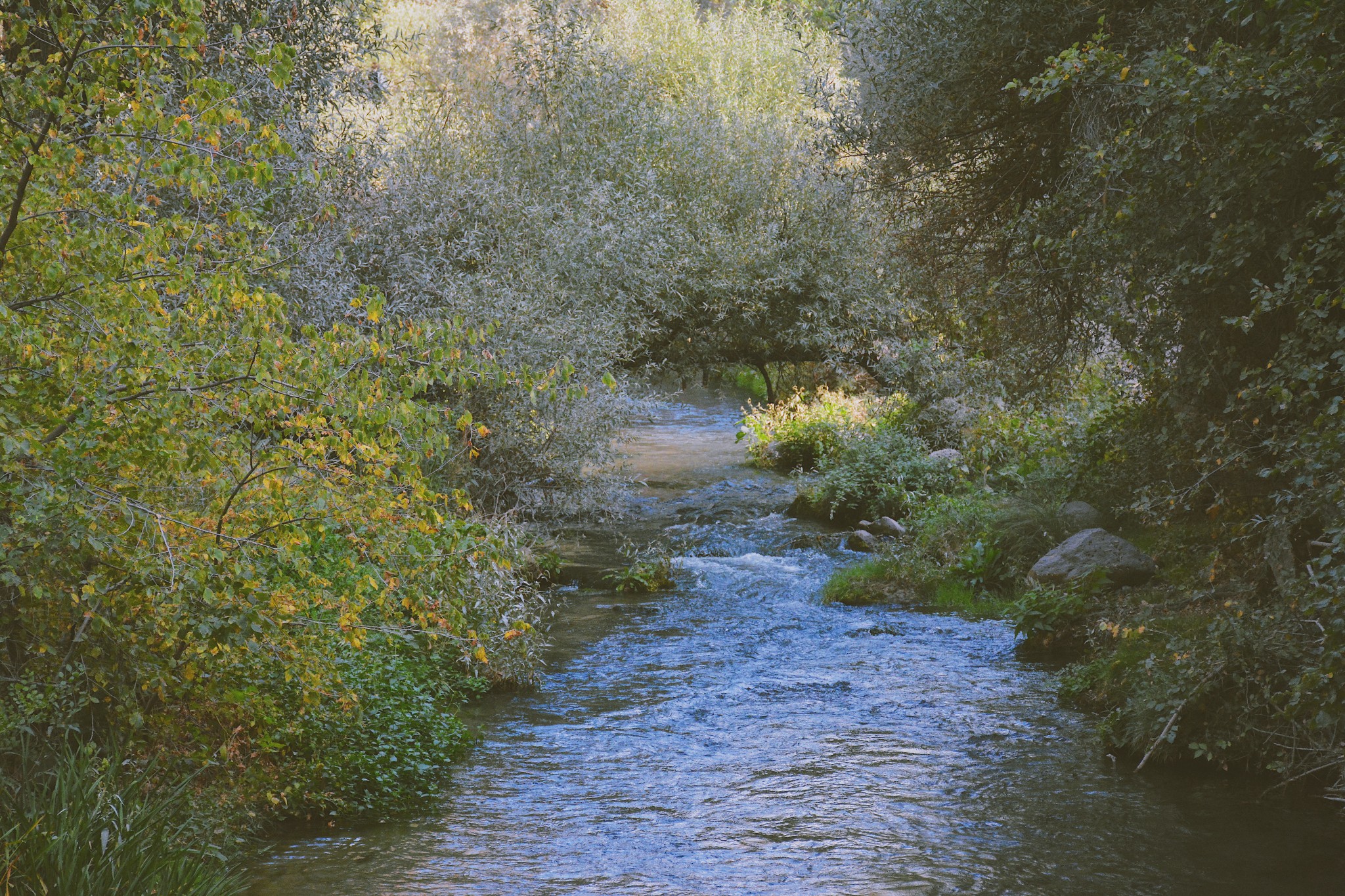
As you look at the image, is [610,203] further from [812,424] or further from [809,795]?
[809,795]

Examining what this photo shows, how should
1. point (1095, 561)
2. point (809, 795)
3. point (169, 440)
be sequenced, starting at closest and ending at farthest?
1. point (169, 440)
2. point (809, 795)
3. point (1095, 561)

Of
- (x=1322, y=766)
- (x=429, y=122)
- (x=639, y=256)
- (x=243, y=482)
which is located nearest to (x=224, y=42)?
(x=429, y=122)

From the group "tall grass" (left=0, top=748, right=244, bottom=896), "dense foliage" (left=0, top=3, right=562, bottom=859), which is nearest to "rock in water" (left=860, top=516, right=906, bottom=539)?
"dense foliage" (left=0, top=3, right=562, bottom=859)

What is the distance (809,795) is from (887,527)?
9735 mm

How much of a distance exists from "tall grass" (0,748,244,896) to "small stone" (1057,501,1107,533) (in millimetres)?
10626

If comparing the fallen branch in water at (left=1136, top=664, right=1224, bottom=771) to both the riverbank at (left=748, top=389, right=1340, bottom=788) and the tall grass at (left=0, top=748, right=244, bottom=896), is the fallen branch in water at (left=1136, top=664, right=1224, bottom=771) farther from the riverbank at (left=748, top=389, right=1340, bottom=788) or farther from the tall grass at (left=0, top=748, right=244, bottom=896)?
the tall grass at (left=0, top=748, right=244, bottom=896)

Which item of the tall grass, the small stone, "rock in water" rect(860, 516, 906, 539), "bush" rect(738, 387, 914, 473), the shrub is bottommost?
the shrub

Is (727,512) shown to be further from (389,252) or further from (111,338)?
(111,338)

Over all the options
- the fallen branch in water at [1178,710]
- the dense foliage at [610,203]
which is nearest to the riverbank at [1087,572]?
the fallen branch in water at [1178,710]

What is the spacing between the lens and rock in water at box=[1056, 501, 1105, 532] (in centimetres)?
1335

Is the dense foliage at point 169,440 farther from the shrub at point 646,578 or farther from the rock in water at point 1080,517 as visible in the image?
the rock in water at point 1080,517

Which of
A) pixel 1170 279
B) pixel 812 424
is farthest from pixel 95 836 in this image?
pixel 812 424

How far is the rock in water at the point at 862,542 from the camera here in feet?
53.8

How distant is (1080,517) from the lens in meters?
13.4
